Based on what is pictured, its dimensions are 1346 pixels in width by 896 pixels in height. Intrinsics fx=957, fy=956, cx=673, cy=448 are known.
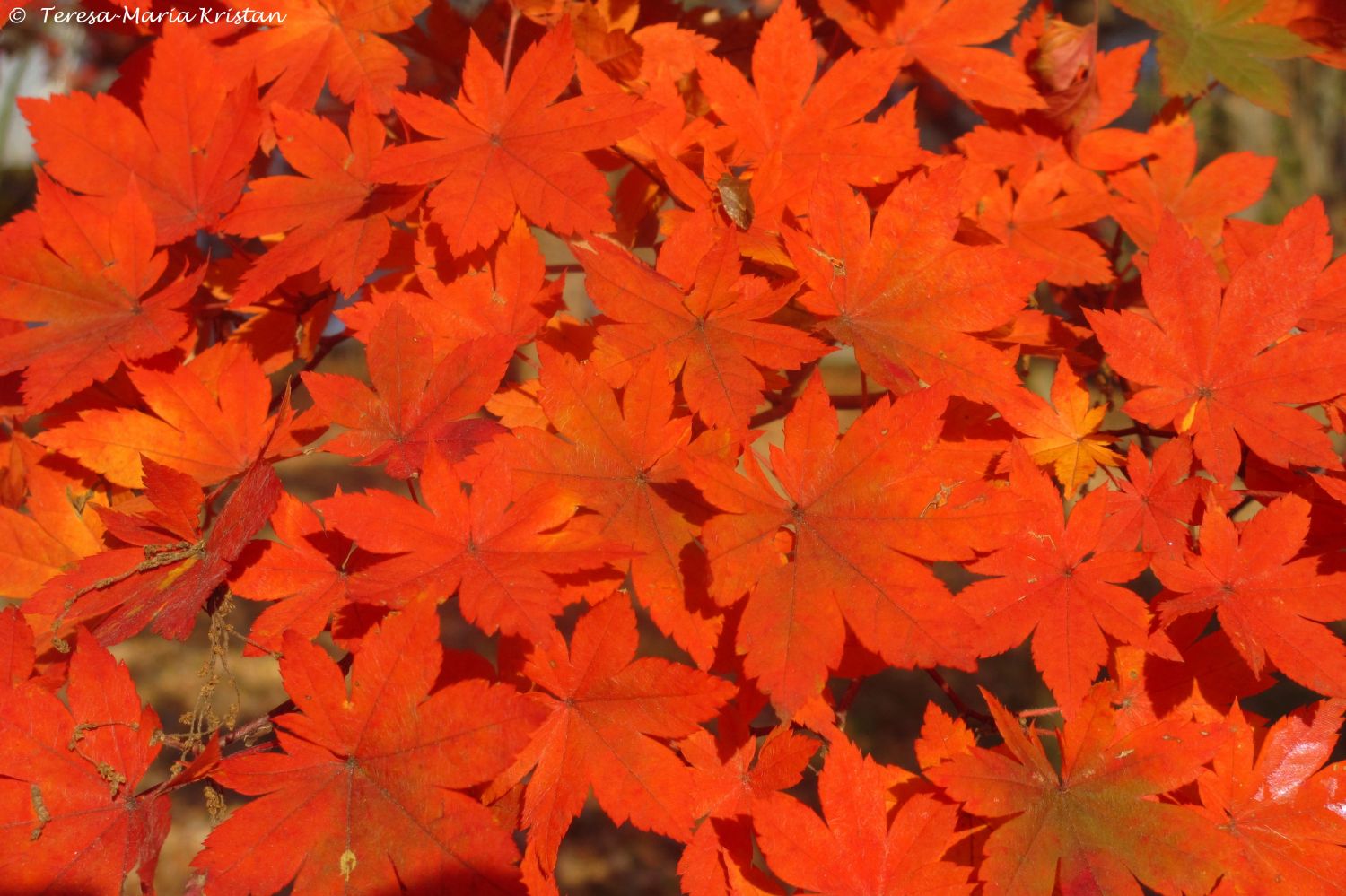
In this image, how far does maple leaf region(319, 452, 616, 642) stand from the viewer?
688mm

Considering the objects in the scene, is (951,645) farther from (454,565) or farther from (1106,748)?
(454,565)

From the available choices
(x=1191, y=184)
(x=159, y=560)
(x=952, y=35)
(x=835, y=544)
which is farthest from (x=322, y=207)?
(x=1191, y=184)

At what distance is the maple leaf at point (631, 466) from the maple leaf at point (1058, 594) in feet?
0.72

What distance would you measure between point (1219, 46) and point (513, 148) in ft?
2.88

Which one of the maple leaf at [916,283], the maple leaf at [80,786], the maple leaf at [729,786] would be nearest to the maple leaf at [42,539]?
the maple leaf at [80,786]

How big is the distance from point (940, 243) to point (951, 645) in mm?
353

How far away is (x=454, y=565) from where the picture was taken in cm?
71

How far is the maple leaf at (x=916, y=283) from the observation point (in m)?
0.81

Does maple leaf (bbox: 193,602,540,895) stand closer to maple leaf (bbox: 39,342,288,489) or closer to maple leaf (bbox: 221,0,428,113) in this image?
maple leaf (bbox: 39,342,288,489)

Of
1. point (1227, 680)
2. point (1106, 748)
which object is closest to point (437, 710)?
point (1106, 748)

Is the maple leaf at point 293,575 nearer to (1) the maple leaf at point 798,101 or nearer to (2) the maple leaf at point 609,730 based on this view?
(2) the maple leaf at point 609,730

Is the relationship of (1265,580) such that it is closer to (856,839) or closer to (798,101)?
(856,839)

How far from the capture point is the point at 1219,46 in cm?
116

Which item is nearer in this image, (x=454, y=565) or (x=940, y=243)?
(x=454, y=565)
